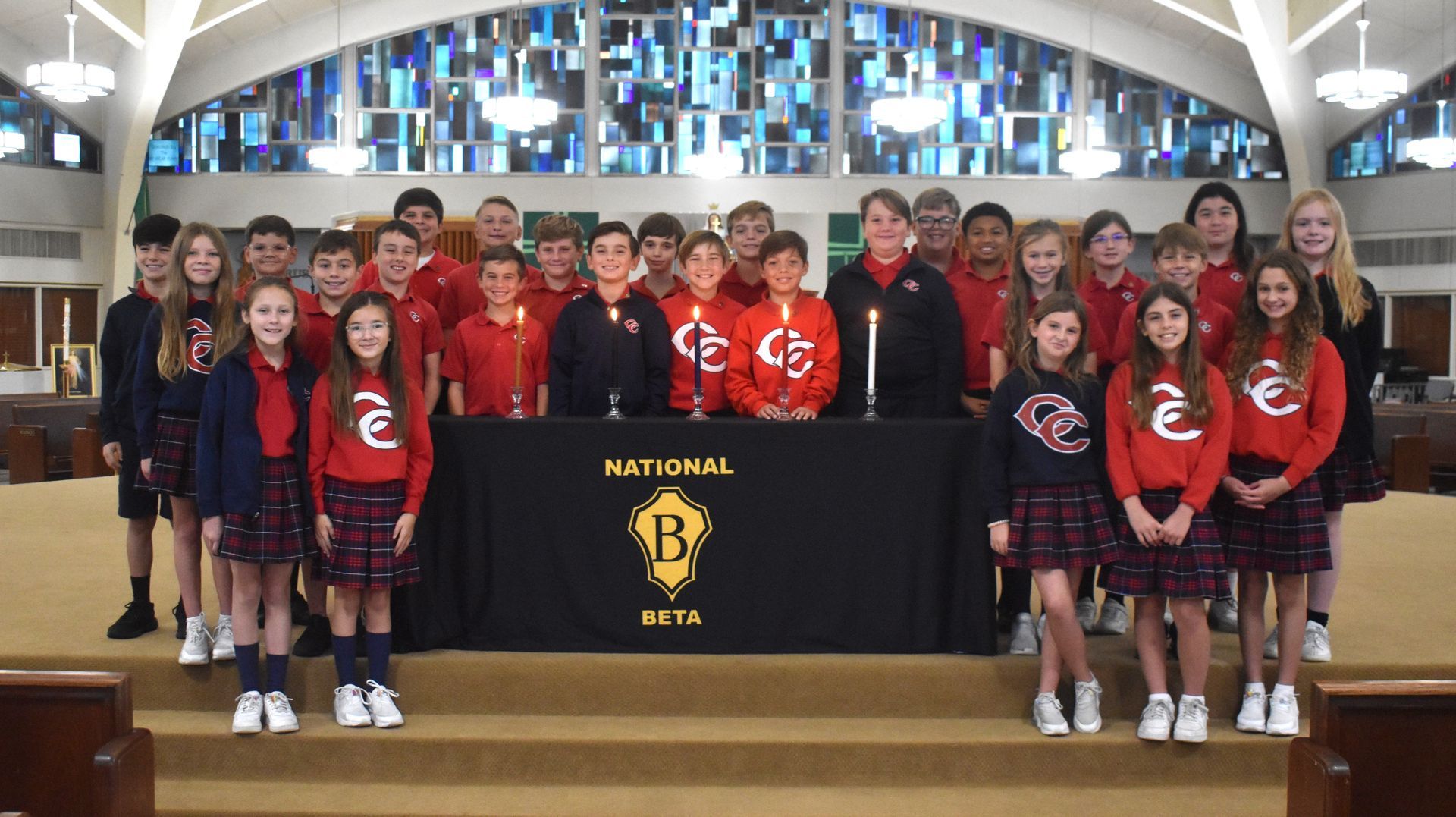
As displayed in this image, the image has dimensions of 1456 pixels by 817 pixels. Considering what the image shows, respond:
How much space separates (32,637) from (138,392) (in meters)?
0.88

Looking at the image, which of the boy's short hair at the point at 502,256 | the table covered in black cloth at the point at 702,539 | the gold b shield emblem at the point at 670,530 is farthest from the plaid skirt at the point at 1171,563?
the boy's short hair at the point at 502,256

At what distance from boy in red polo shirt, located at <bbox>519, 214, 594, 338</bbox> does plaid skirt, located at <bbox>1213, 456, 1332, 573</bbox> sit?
221 centimetres

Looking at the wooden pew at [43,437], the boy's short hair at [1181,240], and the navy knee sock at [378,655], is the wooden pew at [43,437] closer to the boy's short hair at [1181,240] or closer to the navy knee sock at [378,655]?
the navy knee sock at [378,655]

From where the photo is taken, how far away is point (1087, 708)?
3266 mm

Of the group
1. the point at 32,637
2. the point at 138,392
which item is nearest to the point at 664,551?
the point at 138,392

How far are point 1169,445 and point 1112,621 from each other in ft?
2.96

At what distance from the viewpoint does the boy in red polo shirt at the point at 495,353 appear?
3844 mm

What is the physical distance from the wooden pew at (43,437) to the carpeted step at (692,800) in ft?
21.3

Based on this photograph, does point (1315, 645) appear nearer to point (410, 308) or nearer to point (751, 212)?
point (751, 212)

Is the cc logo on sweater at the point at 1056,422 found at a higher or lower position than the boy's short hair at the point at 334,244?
lower

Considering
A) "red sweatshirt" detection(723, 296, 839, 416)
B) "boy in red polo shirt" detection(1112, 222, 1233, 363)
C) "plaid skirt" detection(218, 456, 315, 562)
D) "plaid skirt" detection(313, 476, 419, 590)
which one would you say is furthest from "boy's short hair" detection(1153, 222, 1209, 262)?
"plaid skirt" detection(218, 456, 315, 562)

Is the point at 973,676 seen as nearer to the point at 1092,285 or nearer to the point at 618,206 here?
the point at 1092,285

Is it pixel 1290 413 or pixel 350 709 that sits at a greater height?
pixel 1290 413

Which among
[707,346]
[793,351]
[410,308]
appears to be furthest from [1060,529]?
[410,308]
